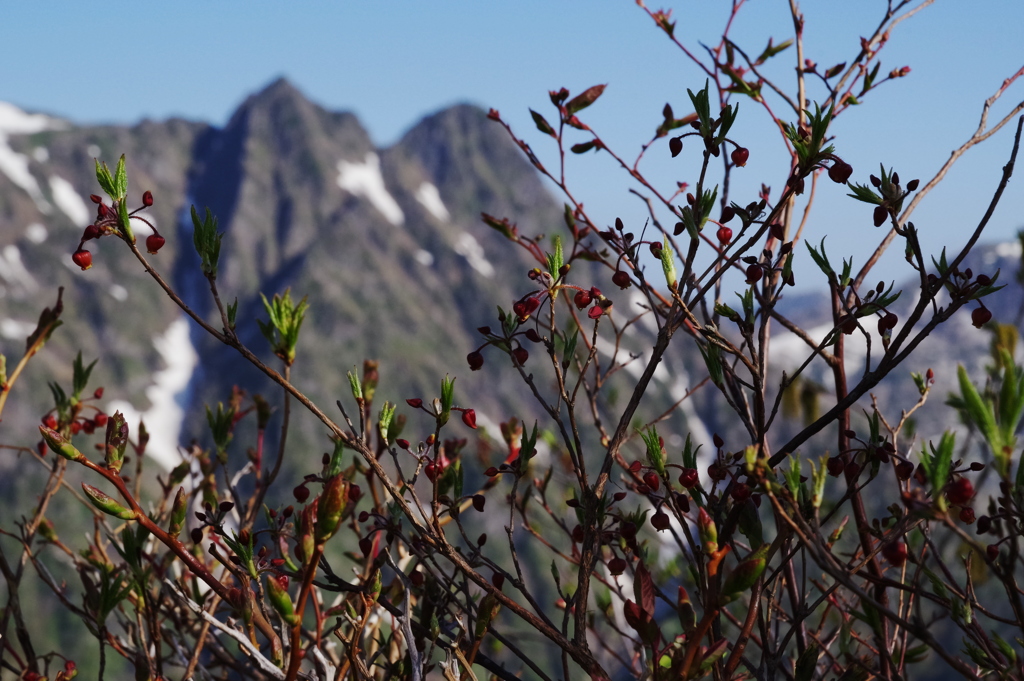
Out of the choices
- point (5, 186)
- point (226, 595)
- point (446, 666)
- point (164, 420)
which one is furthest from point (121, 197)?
point (5, 186)

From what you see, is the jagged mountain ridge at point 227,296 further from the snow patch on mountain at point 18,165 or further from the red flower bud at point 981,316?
the red flower bud at point 981,316

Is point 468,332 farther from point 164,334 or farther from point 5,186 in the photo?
point 5,186

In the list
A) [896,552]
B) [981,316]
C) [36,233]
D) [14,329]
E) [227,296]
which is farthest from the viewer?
[227,296]

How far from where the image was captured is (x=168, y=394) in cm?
16500

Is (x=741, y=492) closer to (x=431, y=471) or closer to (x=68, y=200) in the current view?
(x=431, y=471)

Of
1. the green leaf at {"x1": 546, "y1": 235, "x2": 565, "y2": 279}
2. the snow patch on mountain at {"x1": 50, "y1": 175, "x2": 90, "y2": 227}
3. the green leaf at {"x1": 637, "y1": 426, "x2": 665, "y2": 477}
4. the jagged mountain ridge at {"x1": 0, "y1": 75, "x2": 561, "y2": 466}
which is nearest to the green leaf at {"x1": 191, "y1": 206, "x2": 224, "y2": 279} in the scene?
the green leaf at {"x1": 546, "y1": 235, "x2": 565, "y2": 279}

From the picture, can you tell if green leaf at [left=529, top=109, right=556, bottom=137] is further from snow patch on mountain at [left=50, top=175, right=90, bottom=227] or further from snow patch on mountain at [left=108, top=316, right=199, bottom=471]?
snow patch on mountain at [left=50, top=175, right=90, bottom=227]

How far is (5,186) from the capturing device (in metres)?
173

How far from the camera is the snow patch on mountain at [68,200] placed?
179 m

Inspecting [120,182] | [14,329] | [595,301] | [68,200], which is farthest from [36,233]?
[595,301]

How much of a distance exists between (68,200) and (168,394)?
182 ft

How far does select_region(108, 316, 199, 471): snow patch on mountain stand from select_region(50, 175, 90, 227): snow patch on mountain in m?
31.9

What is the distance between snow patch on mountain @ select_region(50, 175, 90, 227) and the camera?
7042 inches

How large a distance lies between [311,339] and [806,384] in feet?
578
